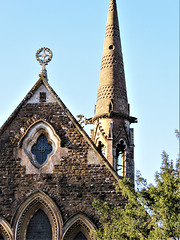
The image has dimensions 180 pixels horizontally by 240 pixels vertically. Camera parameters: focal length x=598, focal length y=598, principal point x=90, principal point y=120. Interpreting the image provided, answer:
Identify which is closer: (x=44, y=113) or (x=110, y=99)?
(x=44, y=113)

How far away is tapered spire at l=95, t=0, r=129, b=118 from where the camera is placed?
88.8ft

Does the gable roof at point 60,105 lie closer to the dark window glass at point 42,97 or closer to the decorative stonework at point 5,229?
the dark window glass at point 42,97

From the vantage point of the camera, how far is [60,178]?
712 inches

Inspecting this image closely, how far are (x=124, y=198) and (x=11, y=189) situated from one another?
3.41 metres

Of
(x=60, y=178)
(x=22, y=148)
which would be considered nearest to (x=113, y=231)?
(x=60, y=178)

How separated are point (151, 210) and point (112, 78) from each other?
13325mm

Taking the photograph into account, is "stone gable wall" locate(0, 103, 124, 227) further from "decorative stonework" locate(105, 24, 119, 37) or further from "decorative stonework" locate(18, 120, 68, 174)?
"decorative stonework" locate(105, 24, 119, 37)

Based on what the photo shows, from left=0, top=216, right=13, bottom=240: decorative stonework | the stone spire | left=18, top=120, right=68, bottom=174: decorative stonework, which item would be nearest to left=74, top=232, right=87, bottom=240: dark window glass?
left=0, top=216, right=13, bottom=240: decorative stonework

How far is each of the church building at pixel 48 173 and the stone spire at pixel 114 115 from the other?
6226 mm

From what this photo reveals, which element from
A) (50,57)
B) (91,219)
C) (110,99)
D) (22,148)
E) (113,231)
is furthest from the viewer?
(110,99)

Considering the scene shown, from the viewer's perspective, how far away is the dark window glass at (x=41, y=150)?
18.6 metres

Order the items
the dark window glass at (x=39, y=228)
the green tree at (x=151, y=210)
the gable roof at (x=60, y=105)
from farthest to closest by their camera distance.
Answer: the gable roof at (x=60, y=105)
the dark window glass at (x=39, y=228)
the green tree at (x=151, y=210)

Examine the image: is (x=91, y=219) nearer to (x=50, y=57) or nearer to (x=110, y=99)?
(x=50, y=57)

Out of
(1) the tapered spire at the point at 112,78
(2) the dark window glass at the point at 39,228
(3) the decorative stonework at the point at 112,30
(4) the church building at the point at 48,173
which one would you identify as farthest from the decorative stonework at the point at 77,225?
(3) the decorative stonework at the point at 112,30
